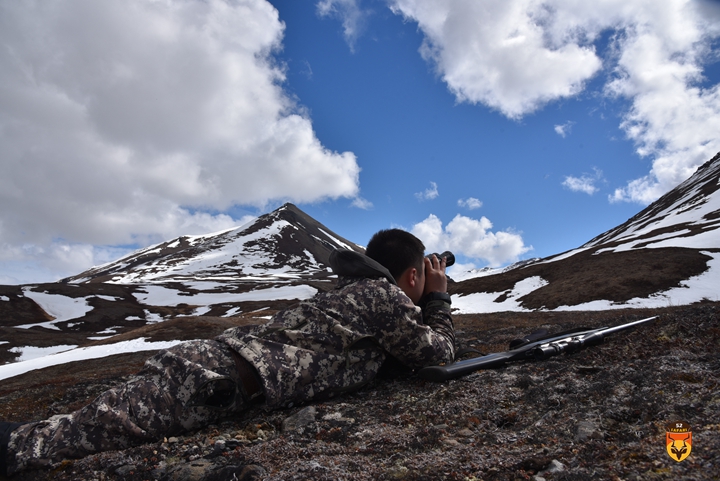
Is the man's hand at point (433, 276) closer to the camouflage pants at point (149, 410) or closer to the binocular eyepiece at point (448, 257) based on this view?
the binocular eyepiece at point (448, 257)

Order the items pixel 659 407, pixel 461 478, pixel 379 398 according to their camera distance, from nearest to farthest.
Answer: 1. pixel 461 478
2. pixel 659 407
3. pixel 379 398

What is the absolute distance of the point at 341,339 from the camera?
170 inches

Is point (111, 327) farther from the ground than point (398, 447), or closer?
farther from the ground

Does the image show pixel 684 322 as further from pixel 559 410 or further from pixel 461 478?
pixel 461 478

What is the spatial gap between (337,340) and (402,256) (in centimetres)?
146

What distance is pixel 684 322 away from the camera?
16.4ft

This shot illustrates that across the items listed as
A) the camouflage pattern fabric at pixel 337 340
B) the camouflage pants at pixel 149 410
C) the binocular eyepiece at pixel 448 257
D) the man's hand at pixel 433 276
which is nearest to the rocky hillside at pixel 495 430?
the camouflage pants at pixel 149 410

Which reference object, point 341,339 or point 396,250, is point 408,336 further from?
point 396,250

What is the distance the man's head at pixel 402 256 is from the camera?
199 inches

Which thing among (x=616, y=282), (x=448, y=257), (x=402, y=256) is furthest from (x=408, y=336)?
(x=616, y=282)

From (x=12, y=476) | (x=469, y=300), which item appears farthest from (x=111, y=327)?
(x=12, y=476)

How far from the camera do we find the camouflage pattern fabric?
4094mm

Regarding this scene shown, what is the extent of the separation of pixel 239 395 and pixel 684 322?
19.0 ft

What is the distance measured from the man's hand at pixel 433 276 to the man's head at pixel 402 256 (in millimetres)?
111
